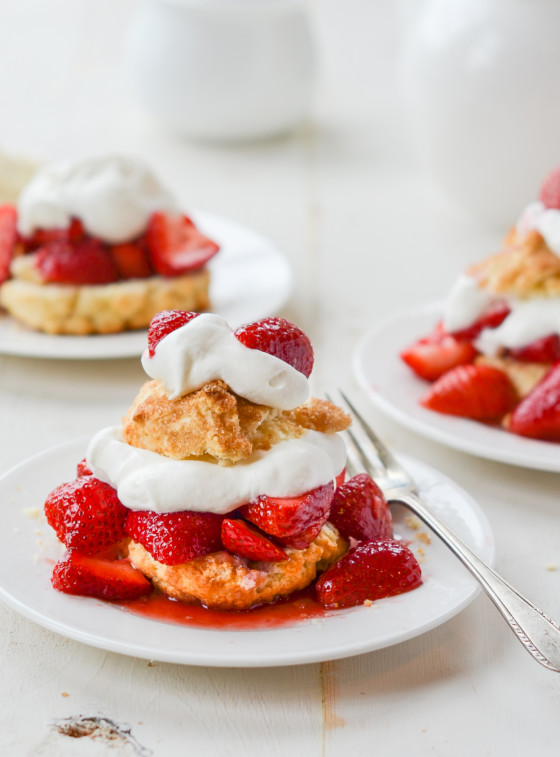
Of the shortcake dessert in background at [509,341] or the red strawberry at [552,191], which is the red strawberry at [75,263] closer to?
the shortcake dessert in background at [509,341]

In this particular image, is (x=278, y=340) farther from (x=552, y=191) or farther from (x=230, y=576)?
(x=552, y=191)

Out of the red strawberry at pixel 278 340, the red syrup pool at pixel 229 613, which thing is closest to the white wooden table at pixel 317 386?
the red syrup pool at pixel 229 613

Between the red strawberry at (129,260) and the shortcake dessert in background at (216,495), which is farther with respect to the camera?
the red strawberry at (129,260)

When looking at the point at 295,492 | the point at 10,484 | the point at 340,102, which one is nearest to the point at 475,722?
the point at 295,492

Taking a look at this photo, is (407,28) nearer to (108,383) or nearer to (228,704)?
(108,383)

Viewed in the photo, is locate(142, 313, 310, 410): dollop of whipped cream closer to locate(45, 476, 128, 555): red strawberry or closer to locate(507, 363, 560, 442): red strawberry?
locate(45, 476, 128, 555): red strawberry

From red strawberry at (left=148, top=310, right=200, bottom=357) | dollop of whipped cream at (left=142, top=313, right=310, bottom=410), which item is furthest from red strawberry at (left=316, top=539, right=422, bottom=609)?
red strawberry at (left=148, top=310, right=200, bottom=357)
